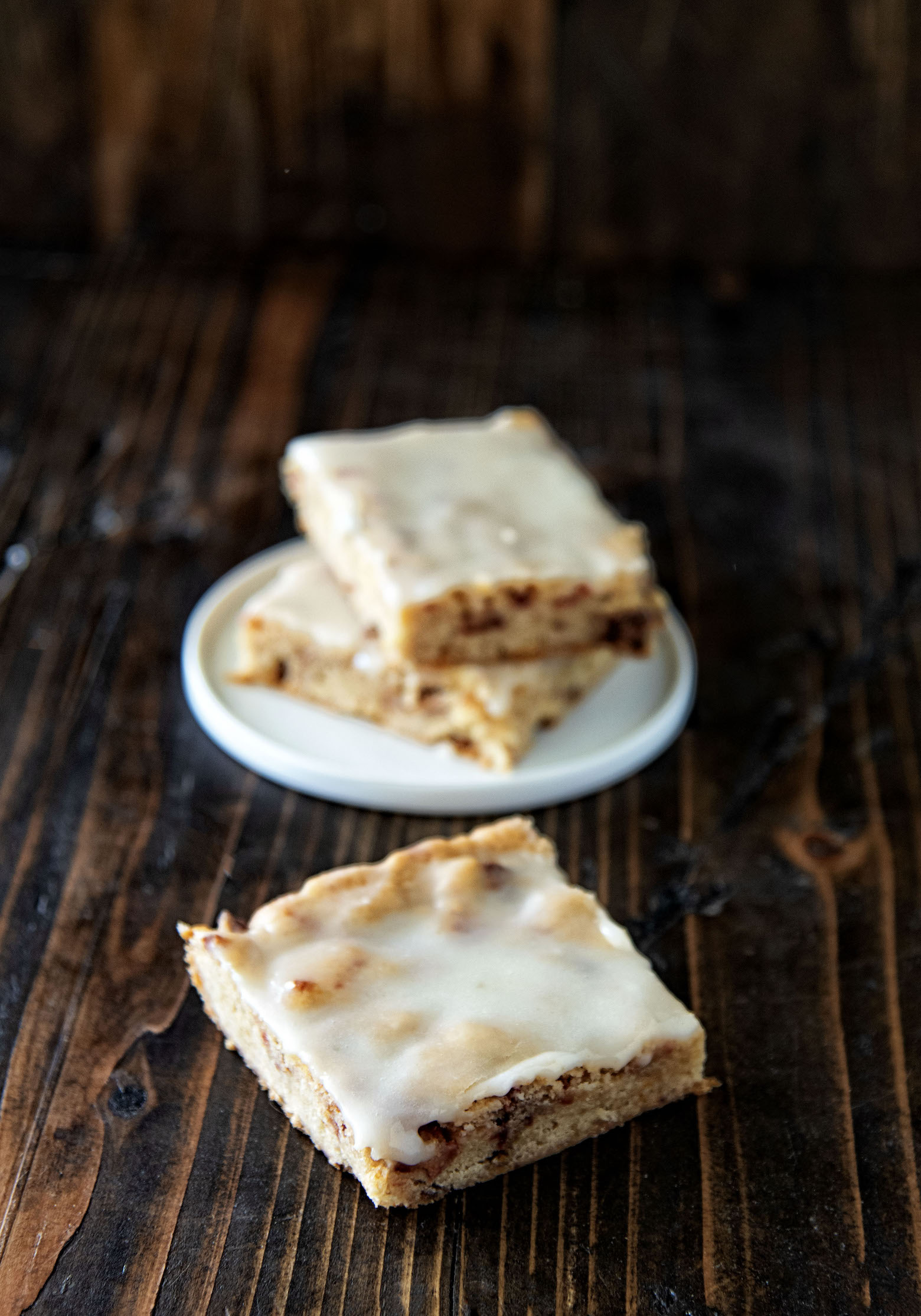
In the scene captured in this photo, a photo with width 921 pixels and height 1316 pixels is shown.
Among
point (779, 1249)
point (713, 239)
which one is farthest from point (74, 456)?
point (779, 1249)

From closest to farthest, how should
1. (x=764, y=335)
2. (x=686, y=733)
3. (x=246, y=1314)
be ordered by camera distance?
1. (x=246, y=1314)
2. (x=686, y=733)
3. (x=764, y=335)

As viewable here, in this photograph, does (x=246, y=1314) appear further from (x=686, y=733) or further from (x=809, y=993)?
(x=686, y=733)

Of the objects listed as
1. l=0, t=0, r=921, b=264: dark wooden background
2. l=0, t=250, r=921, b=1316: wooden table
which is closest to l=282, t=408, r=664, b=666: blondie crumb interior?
l=0, t=250, r=921, b=1316: wooden table

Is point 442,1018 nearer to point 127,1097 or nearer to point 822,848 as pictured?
point 127,1097

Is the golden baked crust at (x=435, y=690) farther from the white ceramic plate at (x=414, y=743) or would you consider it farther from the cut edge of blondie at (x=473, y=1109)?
the cut edge of blondie at (x=473, y=1109)

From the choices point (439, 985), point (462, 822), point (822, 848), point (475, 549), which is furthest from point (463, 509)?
point (439, 985)

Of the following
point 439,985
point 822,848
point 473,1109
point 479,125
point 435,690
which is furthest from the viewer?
point 479,125
